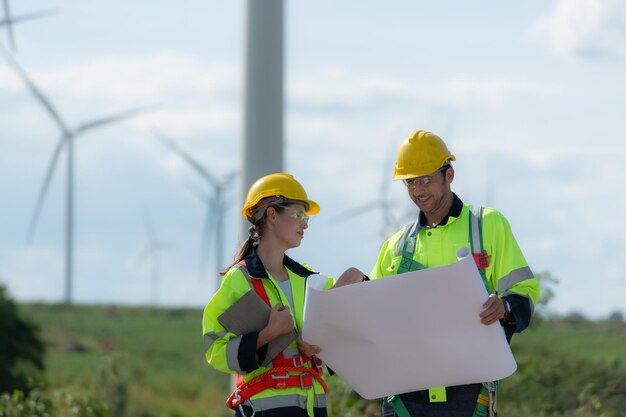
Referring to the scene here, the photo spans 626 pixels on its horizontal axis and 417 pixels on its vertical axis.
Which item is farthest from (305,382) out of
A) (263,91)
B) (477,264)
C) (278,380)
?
(263,91)

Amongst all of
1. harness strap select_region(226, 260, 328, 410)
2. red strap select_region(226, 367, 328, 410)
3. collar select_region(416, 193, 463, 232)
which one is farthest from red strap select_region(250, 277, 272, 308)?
collar select_region(416, 193, 463, 232)

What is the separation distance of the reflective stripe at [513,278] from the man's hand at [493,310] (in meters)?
0.17

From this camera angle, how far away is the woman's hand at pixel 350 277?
696cm

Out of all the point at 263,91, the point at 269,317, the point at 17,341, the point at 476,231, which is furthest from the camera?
the point at 17,341

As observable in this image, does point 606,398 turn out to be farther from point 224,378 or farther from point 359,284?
point 224,378

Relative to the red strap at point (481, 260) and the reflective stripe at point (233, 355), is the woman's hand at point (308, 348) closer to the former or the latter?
the reflective stripe at point (233, 355)

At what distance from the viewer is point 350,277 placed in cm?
699

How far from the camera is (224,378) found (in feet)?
147

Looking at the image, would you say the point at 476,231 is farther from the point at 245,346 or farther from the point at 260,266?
the point at 245,346

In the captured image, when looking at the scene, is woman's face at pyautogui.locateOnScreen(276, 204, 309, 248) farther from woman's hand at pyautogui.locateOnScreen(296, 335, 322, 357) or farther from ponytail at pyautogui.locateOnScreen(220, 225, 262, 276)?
woman's hand at pyautogui.locateOnScreen(296, 335, 322, 357)

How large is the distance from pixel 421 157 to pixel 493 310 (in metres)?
0.89

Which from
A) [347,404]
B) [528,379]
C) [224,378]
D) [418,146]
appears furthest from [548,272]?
[224,378]

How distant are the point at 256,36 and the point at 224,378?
30.6 metres

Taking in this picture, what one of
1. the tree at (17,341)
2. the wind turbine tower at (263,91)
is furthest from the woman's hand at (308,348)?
the tree at (17,341)
